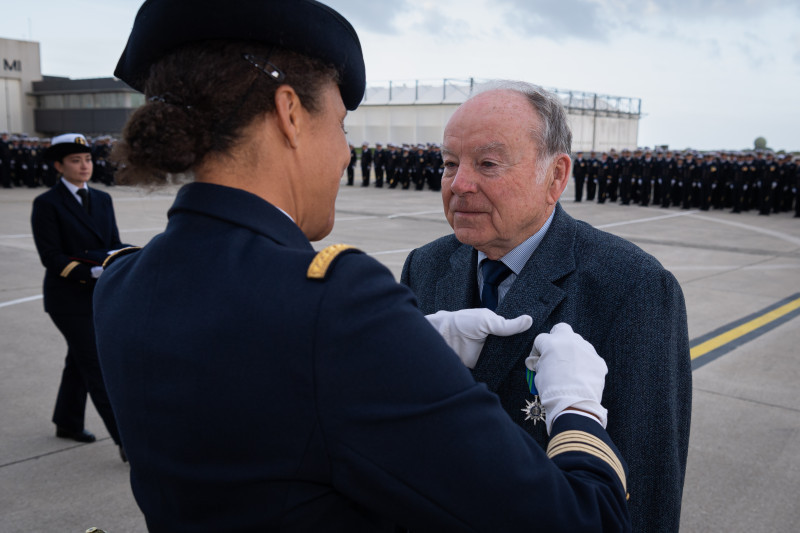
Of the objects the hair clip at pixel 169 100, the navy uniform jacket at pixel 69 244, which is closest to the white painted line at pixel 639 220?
the navy uniform jacket at pixel 69 244

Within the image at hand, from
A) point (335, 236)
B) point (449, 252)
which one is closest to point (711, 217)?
point (335, 236)

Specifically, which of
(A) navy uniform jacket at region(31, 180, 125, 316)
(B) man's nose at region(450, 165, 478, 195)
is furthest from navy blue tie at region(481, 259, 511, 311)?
(A) navy uniform jacket at region(31, 180, 125, 316)

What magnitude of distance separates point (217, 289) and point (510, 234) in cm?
115

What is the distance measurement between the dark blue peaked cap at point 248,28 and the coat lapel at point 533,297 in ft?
2.70

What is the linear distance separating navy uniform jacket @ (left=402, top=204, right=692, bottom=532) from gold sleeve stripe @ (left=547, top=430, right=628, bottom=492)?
0.53 metres

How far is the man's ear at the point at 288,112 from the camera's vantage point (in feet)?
3.43

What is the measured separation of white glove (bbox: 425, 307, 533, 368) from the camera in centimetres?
152

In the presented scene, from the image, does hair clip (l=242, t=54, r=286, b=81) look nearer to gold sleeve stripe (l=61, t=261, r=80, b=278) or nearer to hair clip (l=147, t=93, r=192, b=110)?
Result: hair clip (l=147, t=93, r=192, b=110)

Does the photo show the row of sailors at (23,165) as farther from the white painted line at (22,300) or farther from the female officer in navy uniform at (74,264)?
the female officer in navy uniform at (74,264)

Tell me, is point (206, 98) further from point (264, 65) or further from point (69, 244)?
point (69, 244)

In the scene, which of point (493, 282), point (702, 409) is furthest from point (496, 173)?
point (702, 409)

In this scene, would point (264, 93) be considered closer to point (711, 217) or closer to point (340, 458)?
point (340, 458)

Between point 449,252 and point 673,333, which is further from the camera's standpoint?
point 449,252

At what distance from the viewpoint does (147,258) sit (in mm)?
1049
